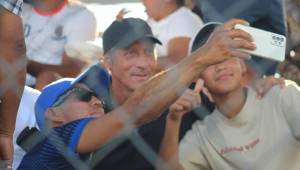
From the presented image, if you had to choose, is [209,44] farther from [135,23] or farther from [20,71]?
[135,23]

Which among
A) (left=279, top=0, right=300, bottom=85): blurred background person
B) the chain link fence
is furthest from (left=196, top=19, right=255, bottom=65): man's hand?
(left=279, top=0, right=300, bottom=85): blurred background person

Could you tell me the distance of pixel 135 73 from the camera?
3109 mm

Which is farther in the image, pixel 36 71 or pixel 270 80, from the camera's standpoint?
pixel 36 71

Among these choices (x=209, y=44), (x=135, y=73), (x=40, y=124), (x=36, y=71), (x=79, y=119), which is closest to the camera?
(x=209, y=44)

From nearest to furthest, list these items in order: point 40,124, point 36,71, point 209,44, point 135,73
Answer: point 209,44 → point 40,124 → point 135,73 → point 36,71

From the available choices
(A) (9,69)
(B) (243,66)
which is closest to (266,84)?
(B) (243,66)

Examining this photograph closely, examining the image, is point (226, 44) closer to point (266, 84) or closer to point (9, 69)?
point (9, 69)

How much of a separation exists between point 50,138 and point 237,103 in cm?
78

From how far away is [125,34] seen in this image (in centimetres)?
312

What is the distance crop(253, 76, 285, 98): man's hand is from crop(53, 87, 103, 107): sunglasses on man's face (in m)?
0.63

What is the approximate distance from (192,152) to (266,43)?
→ 0.84 meters

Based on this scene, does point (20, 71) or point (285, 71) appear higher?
point (20, 71)

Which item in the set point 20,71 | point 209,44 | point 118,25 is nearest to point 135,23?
point 118,25

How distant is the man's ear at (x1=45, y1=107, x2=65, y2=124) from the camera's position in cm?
272
